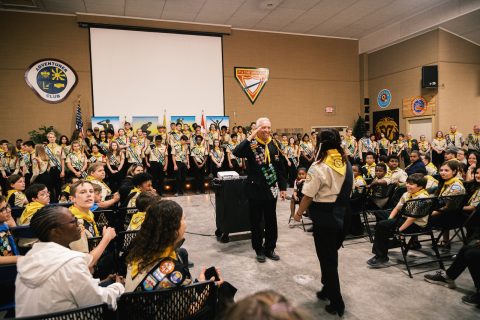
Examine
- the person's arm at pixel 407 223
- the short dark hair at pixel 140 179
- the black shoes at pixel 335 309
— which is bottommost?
the black shoes at pixel 335 309

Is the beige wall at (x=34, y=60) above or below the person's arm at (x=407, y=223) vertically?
above

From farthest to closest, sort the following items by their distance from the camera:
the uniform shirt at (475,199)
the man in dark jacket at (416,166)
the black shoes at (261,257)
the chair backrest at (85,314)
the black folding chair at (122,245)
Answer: the man in dark jacket at (416,166)
the black shoes at (261,257)
the uniform shirt at (475,199)
the black folding chair at (122,245)
the chair backrest at (85,314)

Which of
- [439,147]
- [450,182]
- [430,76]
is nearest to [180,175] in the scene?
[450,182]

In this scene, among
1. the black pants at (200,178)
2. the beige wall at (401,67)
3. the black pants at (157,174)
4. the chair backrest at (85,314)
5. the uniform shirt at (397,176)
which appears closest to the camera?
the chair backrest at (85,314)

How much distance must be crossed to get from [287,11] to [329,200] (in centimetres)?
886

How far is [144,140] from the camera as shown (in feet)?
27.8

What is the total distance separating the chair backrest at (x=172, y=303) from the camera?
1.43 m

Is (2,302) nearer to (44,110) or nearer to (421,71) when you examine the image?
(44,110)

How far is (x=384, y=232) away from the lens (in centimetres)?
342

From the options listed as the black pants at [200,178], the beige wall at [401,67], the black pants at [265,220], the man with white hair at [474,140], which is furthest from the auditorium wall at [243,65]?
the black pants at [265,220]

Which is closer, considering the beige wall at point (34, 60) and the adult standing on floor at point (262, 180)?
the adult standing on floor at point (262, 180)

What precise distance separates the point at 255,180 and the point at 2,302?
2.45m

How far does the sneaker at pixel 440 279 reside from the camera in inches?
113

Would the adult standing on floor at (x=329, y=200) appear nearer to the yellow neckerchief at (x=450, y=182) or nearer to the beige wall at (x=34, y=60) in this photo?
the yellow neckerchief at (x=450, y=182)
